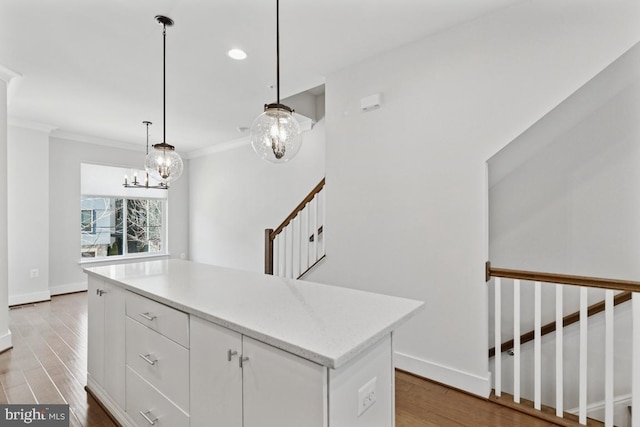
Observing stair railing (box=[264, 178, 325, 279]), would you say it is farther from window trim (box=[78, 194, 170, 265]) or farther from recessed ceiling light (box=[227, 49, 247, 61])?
window trim (box=[78, 194, 170, 265])

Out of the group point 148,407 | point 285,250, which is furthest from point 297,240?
point 148,407

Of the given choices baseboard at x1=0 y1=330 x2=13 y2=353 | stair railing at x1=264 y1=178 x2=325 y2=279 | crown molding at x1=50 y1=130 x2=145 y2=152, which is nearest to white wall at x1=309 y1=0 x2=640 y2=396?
stair railing at x1=264 y1=178 x2=325 y2=279

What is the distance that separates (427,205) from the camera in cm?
253

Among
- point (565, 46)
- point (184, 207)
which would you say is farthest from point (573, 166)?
point (184, 207)

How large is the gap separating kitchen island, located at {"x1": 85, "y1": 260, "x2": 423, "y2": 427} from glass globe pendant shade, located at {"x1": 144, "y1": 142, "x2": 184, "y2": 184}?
0.90 m

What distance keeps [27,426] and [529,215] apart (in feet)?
12.7

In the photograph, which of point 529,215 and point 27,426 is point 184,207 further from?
point 529,215

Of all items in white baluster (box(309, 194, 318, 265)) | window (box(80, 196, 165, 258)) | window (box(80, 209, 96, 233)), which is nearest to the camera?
white baluster (box(309, 194, 318, 265))

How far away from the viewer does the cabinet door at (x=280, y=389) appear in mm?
960

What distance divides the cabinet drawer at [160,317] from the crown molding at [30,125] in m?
4.70

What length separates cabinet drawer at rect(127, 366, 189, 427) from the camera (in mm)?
1482

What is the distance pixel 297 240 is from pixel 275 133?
1982 mm

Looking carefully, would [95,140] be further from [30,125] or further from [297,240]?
[297,240]

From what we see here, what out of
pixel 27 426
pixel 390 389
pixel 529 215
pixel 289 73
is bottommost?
pixel 27 426
